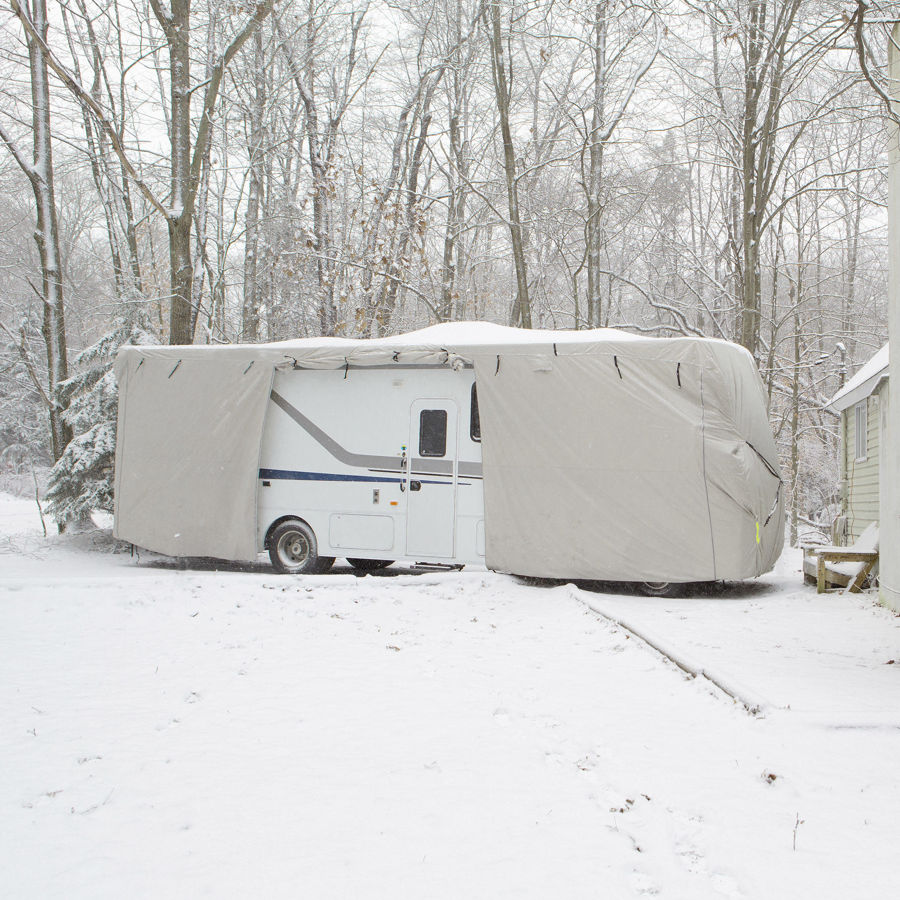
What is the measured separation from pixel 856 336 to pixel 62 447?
744 inches

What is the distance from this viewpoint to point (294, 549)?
10.8 metres

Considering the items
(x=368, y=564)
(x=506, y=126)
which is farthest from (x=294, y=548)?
(x=506, y=126)

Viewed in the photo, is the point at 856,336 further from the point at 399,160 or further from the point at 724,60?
the point at 399,160

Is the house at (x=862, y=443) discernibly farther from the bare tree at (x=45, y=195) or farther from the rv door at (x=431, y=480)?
the bare tree at (x=45, y=195)

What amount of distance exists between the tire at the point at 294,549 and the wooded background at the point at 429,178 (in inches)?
134

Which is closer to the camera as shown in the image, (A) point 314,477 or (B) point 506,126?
(A) point 314,477

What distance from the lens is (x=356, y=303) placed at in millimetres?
18906

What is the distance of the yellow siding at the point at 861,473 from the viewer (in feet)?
40.7

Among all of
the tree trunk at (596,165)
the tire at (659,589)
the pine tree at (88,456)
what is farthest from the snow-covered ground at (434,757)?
the tree trunk at (596,165)

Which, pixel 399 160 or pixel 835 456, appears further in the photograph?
pixel 835 456

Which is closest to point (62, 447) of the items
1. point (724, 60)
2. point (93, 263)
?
point (724, 60)

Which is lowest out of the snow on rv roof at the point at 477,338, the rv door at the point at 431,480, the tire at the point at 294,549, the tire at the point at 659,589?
the tire at the point at 659,589

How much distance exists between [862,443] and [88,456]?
1112 cm

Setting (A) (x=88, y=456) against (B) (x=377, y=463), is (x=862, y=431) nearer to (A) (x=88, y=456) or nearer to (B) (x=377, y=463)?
(B) (x=377, y=463)
